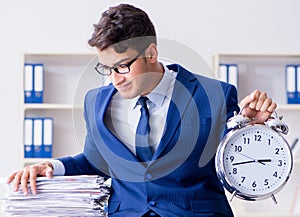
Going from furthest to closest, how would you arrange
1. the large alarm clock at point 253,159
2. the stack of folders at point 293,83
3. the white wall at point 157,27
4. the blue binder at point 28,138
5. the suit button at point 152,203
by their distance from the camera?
the white wall at point 157,27, the stack of folders at point 293,83, the blue binder at point 28,138, the suit button at point 152,203, the large alarm clock at point 253,159

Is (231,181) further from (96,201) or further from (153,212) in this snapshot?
(96,201)

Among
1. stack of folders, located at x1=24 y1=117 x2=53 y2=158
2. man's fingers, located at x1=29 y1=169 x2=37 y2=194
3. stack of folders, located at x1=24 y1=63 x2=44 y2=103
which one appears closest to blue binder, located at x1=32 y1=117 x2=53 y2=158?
stack of folders, located at x1=24 y1=117 x2=53 y2=158

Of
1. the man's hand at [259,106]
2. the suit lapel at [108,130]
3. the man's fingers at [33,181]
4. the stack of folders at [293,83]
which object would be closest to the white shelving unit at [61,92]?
the stack of folders at [293,83]

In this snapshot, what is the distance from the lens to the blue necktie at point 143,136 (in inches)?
75.4

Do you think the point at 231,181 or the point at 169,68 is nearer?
the point at 231,181

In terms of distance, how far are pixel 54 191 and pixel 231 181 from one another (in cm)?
47

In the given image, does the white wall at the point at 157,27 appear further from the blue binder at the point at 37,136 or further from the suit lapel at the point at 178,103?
the suit lapel at the point at 178,103

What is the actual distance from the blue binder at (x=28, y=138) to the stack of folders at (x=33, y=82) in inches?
5.9

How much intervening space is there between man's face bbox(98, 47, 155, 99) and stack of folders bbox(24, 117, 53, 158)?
8.50ft

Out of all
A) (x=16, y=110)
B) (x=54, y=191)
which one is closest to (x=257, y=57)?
(x=16, y=110)

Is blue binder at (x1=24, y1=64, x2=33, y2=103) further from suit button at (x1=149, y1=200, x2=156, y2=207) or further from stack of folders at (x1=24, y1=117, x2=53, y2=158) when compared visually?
suit button at (x1=149, y1=200, x2=156, y2=207)

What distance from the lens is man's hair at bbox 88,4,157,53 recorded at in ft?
5.96

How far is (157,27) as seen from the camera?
15.4 feet

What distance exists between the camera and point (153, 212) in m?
1.90
